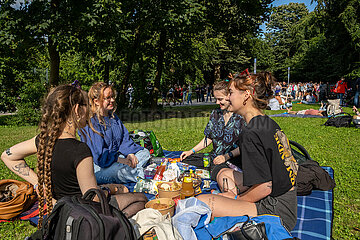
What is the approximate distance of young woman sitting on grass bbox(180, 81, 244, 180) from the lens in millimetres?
4055

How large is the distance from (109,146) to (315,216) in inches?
120

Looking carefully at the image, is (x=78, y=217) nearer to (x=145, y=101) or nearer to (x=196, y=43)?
(x=145, y=101)

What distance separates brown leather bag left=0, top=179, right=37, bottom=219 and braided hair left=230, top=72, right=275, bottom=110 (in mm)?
3019

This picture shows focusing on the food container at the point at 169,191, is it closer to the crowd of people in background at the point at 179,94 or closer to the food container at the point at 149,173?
the food container at the point at 149,173

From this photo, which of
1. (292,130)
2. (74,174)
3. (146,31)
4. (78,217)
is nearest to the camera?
(78,217)

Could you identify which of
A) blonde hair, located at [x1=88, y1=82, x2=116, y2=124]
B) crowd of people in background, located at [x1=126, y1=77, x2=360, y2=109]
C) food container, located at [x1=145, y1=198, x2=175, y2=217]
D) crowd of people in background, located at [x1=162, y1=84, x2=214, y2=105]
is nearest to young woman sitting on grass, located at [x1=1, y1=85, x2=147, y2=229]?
food container, located at [x1=145, y1=198, x2=175, y2=217]

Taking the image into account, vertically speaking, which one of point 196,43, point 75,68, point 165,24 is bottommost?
point 75,68

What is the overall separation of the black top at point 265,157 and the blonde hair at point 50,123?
1.57m

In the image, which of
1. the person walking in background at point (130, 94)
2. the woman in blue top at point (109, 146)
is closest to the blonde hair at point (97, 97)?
the woman in blue top at point (109, 146)

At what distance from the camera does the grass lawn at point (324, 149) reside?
325cm

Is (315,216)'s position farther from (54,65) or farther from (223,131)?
(54,65)

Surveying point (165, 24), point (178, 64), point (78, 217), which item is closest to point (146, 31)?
point (165, 24)

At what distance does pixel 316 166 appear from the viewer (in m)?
4.01

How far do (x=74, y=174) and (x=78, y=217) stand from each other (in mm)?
594
